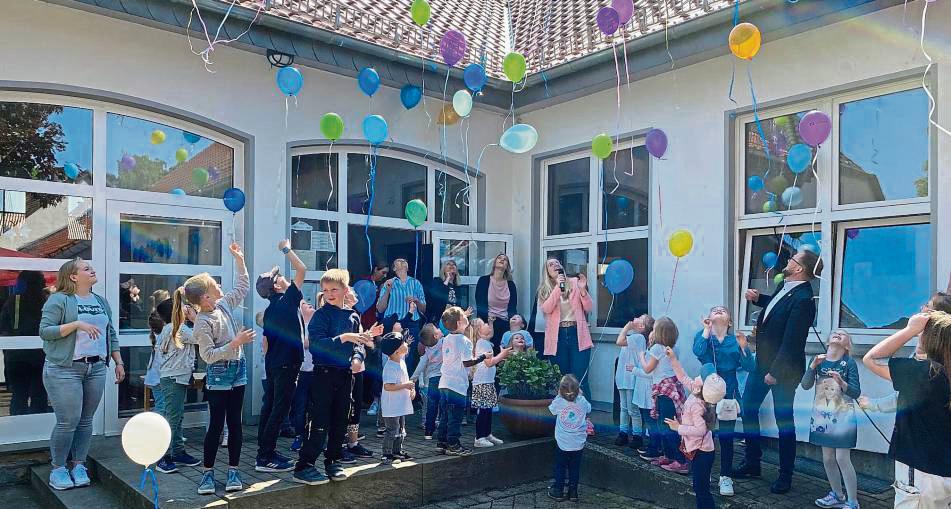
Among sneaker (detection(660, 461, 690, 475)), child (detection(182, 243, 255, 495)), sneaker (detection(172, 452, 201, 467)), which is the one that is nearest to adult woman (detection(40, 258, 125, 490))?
sneaker (detection(172, 452, 201, 467))

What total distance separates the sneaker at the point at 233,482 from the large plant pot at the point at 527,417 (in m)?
2.57

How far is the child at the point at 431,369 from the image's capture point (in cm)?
567

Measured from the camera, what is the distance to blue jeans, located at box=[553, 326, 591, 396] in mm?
7199

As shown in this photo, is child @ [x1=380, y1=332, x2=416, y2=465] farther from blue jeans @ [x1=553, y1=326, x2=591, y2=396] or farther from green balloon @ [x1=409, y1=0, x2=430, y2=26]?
green balloon @ [x1=409, y1=0, x2=430, y2=26]

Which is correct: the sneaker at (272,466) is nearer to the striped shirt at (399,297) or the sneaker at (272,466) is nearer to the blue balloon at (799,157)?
the striped shirt at (399,297)

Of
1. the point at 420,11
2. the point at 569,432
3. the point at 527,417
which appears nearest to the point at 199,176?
→ the point at 420,11

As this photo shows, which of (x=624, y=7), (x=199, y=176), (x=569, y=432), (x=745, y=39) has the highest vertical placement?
(x=624, y=7)

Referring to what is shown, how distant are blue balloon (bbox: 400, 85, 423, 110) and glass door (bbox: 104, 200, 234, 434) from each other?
94.4 inches

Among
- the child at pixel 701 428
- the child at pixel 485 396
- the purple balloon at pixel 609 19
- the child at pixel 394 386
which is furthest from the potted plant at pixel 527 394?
the purple balloon at pixel 609 19

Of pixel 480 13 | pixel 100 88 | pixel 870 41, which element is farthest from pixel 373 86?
pixel 870 41

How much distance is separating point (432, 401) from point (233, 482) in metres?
1.91

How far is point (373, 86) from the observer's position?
679cm

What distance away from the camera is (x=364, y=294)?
6859 mm

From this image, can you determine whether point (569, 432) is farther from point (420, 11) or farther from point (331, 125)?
point (420, 11)
